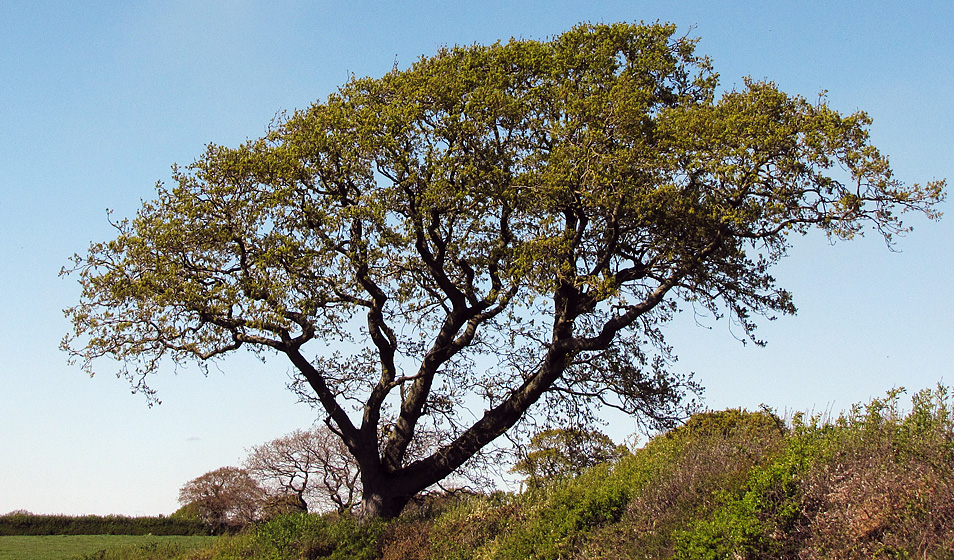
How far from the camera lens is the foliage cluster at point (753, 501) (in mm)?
8039

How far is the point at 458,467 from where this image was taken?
17672mm

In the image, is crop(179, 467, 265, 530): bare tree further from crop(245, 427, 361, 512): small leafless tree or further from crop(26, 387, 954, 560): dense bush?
crop(26, 387, 954, 560): dense bush

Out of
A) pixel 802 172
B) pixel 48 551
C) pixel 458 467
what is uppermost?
pixel 802 172

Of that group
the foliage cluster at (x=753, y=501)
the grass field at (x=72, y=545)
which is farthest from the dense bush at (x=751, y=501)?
the grass field at (x=72, y=545)

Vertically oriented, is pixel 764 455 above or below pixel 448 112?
below

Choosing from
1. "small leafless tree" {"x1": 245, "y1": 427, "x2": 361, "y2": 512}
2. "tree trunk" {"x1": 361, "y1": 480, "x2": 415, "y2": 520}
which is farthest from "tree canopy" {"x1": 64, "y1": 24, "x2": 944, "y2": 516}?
"small leafless tree" {"x1": 245, "y1": 427, "x2": 361, "y2": 512}

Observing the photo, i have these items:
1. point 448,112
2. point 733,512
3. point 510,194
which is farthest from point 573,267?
point 733,512

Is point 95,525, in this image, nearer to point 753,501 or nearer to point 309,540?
point 309,540

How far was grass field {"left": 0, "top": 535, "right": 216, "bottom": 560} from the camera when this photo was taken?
21.9m

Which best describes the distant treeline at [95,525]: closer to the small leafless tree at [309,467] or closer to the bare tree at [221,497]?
the bare tree at [221,497]

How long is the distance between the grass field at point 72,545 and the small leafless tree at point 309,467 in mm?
3789

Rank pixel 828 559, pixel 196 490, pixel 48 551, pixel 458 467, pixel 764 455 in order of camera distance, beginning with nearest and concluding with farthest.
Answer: pixel 828 559 < pixel 764 455 < pixel 458 467 < pixel 48 551 < pixel 196 490

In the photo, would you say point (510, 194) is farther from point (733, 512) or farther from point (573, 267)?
point (733, 512)

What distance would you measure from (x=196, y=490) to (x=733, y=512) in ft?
113
